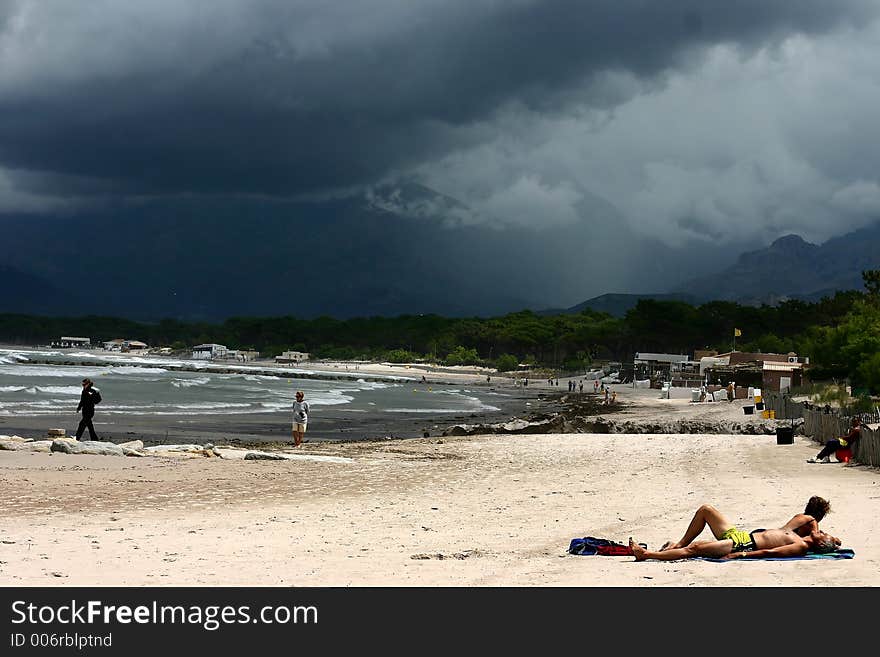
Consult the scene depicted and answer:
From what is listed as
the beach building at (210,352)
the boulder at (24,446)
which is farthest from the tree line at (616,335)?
the boulder at (24,446)

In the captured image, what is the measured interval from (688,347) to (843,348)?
8724cm

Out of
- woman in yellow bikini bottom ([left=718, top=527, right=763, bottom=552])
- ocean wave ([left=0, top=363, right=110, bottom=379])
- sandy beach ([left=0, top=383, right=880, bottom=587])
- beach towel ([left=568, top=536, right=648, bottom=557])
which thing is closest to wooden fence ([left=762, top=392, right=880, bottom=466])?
sandy beach ([left=0, top=383, right=880, bottom=587])

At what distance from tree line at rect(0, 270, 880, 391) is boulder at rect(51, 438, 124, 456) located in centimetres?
3014

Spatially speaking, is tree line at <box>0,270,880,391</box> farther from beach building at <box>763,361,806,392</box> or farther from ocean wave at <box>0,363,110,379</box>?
ocean wave at <box>0,363,110,379</box>

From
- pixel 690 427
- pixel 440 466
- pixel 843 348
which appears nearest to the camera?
pixel 440 466

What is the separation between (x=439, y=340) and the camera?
17138 cm

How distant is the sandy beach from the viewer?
7.22 meters

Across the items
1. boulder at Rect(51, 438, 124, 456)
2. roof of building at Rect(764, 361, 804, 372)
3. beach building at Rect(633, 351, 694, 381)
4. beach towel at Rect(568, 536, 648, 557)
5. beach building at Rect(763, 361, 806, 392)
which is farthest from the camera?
beach building at Rect(633, 351, 694, 381)

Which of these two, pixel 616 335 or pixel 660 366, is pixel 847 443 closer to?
pixel 660 366

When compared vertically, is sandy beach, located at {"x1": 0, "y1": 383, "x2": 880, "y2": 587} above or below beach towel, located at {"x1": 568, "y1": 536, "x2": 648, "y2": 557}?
below
